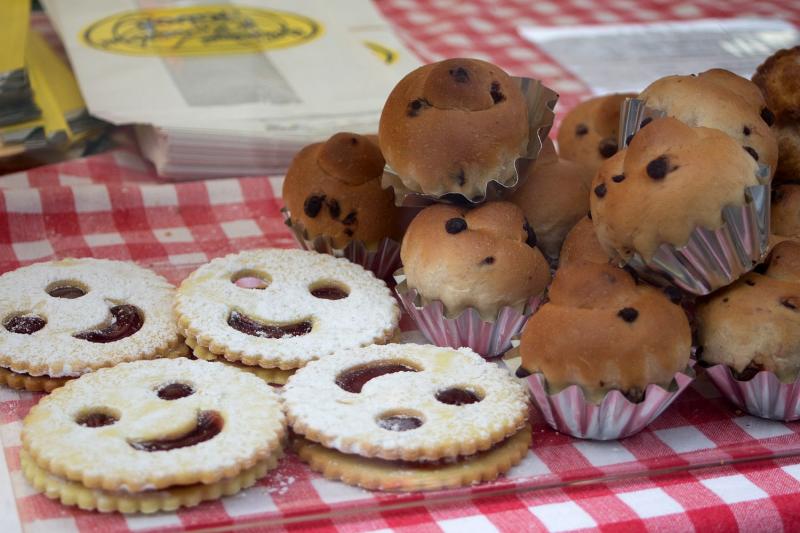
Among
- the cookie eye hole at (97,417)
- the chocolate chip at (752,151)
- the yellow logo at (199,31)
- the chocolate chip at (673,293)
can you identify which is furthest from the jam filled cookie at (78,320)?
the yellow logo at (199,31)

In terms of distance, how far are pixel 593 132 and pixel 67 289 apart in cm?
73

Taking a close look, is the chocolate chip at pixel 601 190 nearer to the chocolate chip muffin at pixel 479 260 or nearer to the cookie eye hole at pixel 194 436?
the chocolate chip muffin at pixel 479 260

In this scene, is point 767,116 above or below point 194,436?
above

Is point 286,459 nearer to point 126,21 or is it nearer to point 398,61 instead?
point 398,61

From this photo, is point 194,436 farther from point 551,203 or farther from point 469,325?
point 551,203

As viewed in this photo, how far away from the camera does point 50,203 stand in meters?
1.55

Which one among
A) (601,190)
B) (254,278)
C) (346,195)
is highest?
(601,190)

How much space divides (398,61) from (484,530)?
4.21 ft

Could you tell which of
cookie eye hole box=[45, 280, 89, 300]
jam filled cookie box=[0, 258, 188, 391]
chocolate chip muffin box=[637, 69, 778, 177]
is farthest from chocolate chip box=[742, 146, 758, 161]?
cookie eye hole box=[45, 280, 89, 300]

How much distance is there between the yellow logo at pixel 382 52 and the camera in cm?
203

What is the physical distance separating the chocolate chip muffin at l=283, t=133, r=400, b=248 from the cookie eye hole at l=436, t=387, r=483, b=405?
1.15 feet

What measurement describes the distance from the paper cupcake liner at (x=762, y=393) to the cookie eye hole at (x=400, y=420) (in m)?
0.31

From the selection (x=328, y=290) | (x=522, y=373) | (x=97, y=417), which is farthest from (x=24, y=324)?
(x=522, y=373)

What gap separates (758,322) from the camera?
1044 millimetres
